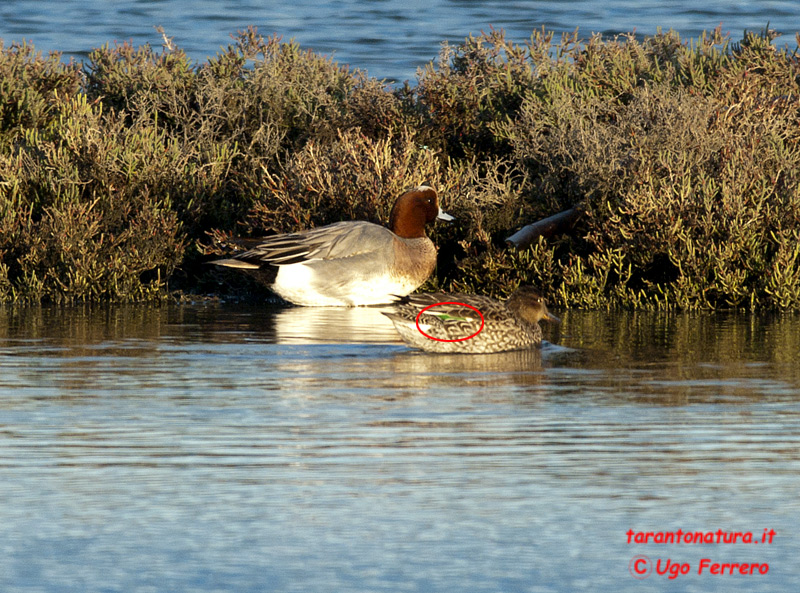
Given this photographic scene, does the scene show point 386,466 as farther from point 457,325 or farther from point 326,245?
point 326,245

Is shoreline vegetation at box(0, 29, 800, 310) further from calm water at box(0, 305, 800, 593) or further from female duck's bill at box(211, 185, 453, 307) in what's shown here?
calm water at box(0, 305, 800, 593)

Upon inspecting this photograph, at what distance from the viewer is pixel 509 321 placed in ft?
31.8

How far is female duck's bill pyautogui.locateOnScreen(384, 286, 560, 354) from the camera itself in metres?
9.54

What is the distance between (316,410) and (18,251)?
743cm

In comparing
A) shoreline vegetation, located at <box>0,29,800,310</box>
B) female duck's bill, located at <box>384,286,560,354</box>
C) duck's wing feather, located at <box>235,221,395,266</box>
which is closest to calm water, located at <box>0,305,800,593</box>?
female duck's bill, located at <box>384,286,560,354</box>

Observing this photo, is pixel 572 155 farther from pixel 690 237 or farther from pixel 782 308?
pixel 782 308

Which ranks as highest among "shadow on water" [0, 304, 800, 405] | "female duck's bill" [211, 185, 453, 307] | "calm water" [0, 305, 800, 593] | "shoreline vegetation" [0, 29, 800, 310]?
"shoreline vegetation" [0, 29, 800, 310]

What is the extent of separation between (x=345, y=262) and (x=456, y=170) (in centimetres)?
275

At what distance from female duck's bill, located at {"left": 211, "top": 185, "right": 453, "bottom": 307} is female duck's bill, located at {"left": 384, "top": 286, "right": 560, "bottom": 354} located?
2.98m

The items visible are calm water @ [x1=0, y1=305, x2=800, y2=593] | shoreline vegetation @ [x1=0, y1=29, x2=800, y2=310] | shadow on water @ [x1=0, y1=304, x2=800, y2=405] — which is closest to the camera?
calm water @ [x1=0, y1=305, x2=800, y2=593]

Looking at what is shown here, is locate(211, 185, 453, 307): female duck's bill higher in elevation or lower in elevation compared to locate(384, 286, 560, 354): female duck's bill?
higher

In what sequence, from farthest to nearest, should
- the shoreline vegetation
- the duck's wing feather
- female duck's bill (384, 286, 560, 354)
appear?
the shoreline vegetation < the duck's wing feather < female duck's bill (384, 286, 560, 354)

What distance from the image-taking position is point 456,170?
49.7 ft

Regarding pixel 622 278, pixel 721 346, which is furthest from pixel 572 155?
pixel 721 346
